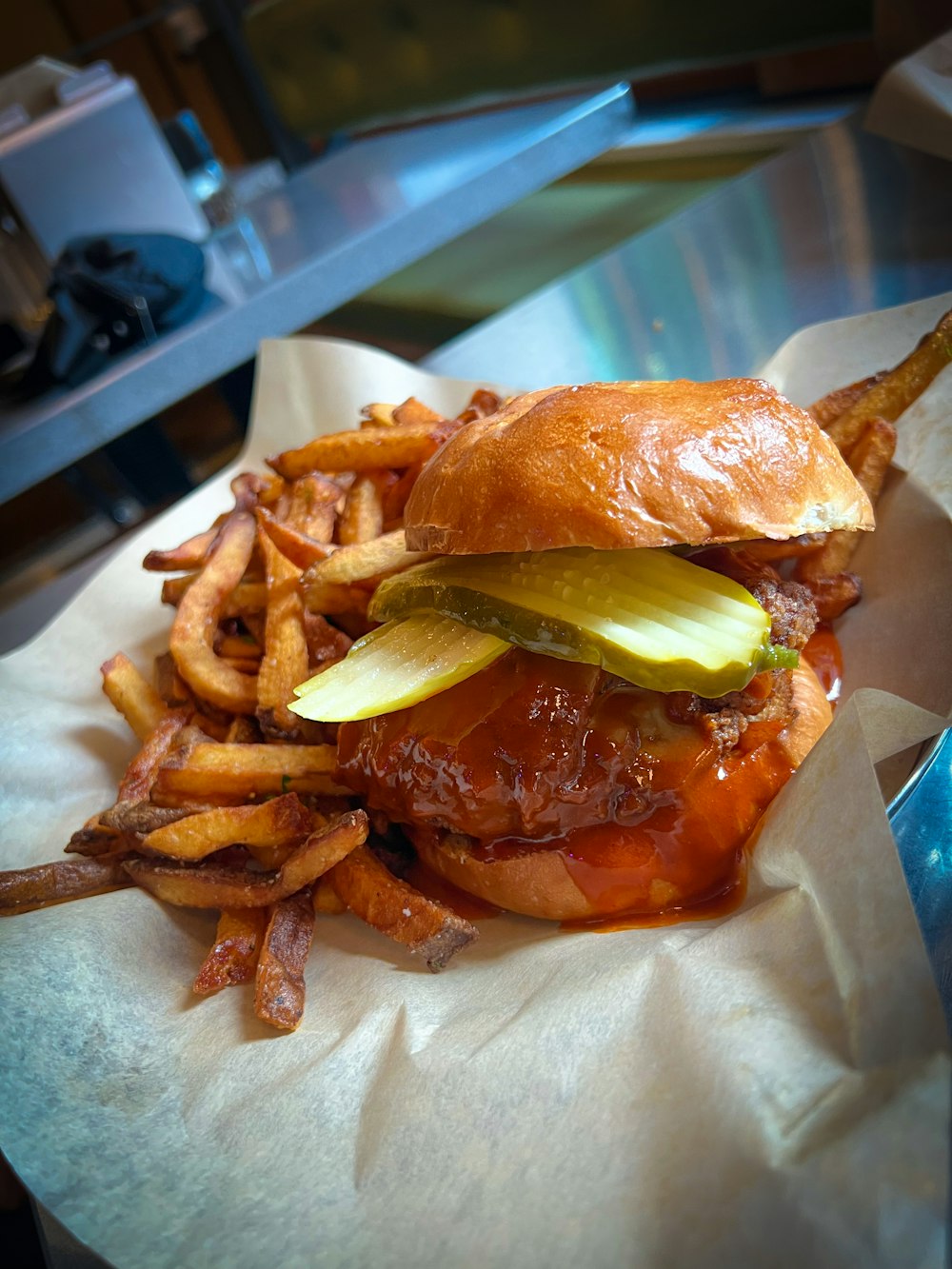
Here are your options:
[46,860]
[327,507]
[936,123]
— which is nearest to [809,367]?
[936,123]

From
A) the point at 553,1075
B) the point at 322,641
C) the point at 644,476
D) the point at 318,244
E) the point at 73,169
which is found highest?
the point at 73,169

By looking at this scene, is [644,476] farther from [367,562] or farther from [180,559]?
[180,559]

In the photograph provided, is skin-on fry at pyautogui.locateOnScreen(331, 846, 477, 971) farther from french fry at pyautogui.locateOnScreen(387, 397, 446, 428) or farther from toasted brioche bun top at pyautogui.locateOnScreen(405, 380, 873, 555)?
french fry at pyautogui.locateOnScreen(387, 397, 446, 428)

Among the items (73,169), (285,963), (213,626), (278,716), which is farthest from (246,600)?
(73,169)

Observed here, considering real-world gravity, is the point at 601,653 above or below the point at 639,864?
above

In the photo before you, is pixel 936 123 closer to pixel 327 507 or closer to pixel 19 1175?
pixel 327 507

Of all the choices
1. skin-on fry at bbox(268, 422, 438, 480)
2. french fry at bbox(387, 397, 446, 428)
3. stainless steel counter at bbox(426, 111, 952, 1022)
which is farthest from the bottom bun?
stainless steel counter at bbox(426, 111, 952, 1022)
